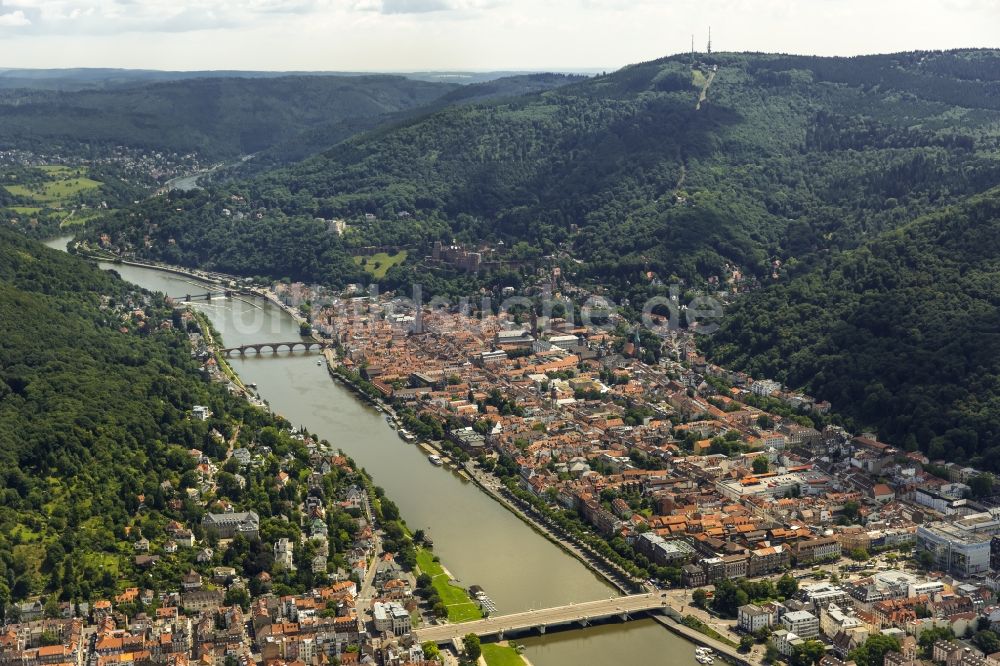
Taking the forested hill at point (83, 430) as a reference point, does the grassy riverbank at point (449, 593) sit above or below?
below

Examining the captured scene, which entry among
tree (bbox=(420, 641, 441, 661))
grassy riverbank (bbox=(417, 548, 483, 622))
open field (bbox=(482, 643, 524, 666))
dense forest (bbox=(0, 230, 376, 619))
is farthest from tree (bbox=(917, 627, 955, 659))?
dense forest (bbox=(0, 230, 376, 619))

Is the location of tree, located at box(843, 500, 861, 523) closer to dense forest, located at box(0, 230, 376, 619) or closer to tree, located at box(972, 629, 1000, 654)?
tree, located at box(972, 629, 1000, 654)

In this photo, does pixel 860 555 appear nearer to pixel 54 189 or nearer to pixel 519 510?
pixel 519 510

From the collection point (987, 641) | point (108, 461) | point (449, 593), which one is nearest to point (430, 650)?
point (449, 593)

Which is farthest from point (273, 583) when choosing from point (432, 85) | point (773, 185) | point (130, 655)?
point (432, 85)

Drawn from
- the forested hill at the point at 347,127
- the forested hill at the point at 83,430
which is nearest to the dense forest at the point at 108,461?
the forested hill at the point at 83,430

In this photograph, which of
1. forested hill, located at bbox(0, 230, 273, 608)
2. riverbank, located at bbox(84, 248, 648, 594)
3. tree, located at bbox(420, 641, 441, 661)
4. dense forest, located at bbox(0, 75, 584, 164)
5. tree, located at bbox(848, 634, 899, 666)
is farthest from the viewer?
dense forest, located at bbox(0, 75, 584, 164)

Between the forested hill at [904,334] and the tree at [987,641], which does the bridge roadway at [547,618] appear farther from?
the forested hill at [904,334]
